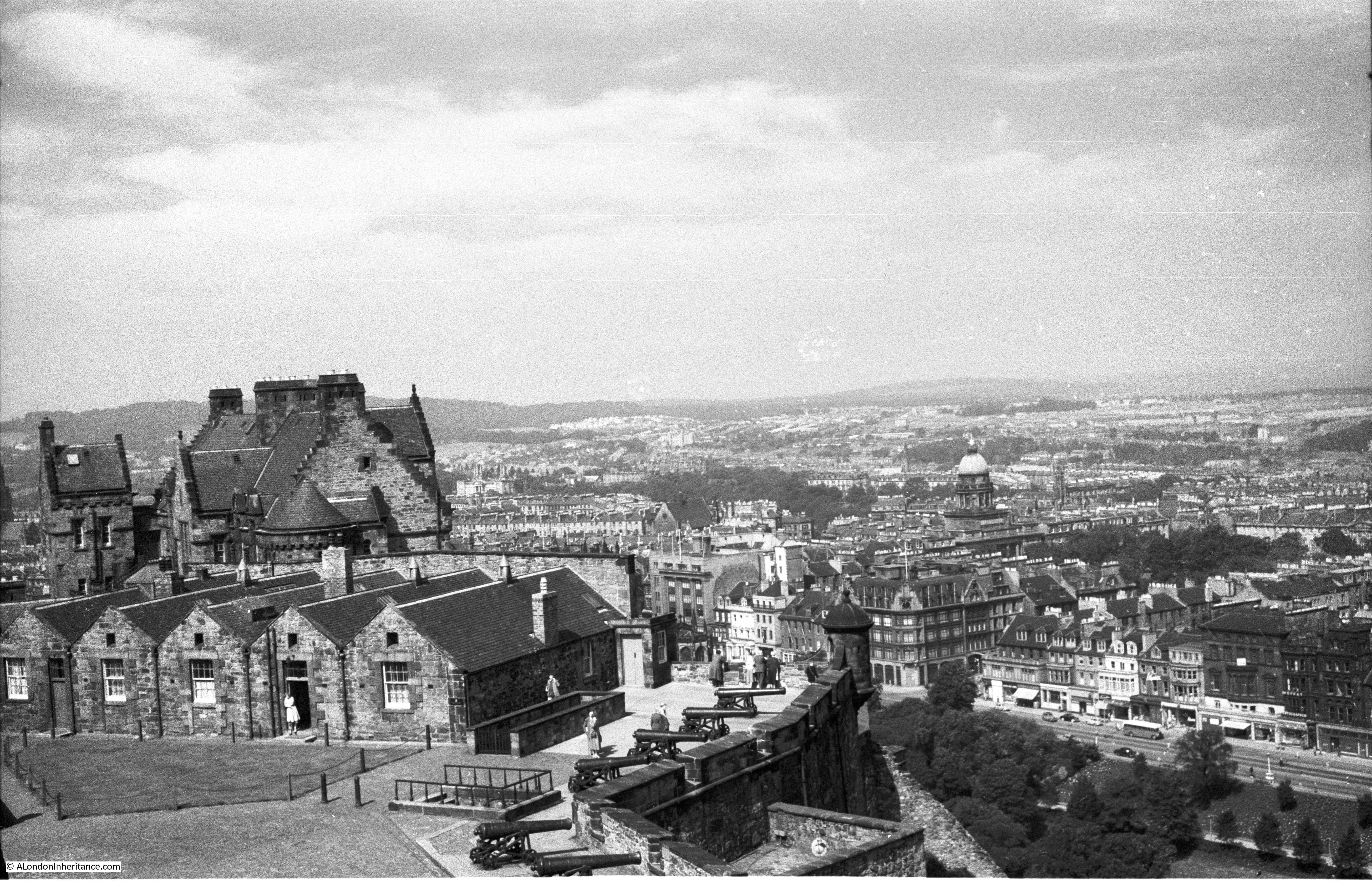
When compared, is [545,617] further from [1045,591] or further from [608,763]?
[1045,591]

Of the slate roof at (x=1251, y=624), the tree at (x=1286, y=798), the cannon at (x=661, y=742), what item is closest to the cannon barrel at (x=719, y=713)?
the cannon at (x=661, y=742)

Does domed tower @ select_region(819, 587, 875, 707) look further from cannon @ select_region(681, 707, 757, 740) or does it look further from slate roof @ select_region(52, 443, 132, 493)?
slate roof @ select_region(52, 443, 132, 493)

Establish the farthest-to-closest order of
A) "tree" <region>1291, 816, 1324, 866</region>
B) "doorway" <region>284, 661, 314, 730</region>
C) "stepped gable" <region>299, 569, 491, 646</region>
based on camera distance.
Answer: "tree" <region>1291, 816, 1324, 866</region> → "doorway" <region>284, 661, 314, 730</region> → "stepped gable" <region>299, 569, 491, 646</region>

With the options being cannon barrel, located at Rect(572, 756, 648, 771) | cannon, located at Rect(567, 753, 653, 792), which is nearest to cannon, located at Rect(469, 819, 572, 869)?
cannon, located at Rect(567, 753, 653, 792)

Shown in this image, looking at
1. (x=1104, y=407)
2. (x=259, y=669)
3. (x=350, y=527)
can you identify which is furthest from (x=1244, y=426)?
→ (x=259, y=669)

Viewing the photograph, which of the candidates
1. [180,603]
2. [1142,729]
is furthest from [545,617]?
[1142,729]

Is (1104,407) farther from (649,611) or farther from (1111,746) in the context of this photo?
(649,611)
